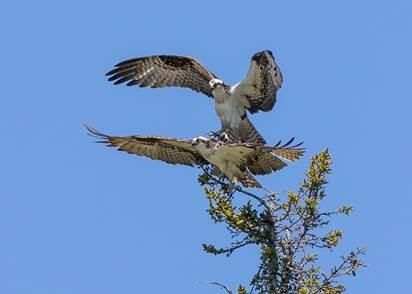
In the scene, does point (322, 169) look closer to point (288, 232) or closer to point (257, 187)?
point (288, 232)

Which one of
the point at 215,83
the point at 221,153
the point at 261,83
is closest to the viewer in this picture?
the point at 221,153

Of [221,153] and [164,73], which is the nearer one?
[221,153]

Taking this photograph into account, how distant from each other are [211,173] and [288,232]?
2.09 metres

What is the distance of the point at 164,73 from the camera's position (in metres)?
14.1

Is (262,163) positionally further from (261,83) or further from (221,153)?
(261,83)

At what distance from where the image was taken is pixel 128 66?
13.8 metres

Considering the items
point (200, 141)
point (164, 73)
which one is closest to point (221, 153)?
point (200, 141)

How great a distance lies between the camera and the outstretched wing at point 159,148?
457 inches

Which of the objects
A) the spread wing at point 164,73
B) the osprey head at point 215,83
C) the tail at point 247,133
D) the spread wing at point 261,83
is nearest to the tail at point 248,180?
the tail at point 247,133

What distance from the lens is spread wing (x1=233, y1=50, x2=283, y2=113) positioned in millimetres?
12344

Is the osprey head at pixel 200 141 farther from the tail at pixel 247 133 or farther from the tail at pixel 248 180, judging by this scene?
the tail at pixel 247 133

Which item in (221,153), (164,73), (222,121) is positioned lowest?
(221,153)

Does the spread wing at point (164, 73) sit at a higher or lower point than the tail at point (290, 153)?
higher

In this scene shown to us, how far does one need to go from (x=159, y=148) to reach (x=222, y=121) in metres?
1.14
